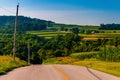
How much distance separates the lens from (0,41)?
14812 cm

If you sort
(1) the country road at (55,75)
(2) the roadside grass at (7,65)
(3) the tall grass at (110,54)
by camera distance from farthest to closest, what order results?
(3) the tall grass at (110,54), (2) the roadside grass at (7,65), (1) the country road at (55,75)

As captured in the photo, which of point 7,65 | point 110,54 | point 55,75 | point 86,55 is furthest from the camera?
point 86,55

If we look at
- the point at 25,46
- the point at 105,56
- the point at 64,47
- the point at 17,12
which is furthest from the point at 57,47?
the point at 17,12

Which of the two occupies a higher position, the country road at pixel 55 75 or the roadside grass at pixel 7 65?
the country road at pixel 55 75

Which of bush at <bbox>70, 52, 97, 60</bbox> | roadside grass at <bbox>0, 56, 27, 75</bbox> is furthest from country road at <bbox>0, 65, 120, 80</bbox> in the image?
bush at <bbox>70, 52, 97, 60</bbox>

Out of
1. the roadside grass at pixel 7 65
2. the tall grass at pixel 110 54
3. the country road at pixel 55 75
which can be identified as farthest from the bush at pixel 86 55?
the country road at pixel 55 75

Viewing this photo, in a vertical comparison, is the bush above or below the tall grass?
below

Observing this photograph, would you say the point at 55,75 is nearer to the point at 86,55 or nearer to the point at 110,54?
the point at 110,54

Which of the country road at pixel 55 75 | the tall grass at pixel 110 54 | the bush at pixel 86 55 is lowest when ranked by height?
the bush at pixel 86 55

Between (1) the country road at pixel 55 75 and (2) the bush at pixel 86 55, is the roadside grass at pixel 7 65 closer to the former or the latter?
(1) the country road at pixel 55 75

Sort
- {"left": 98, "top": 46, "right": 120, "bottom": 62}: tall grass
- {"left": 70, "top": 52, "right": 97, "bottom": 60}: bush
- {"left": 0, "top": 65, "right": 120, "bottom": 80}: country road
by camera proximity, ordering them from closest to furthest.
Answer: {"left": 0, "top": 65, "right": 120, "bottom": 80}: country road → {"left": 98, "top": 46, "right": 120, "bottom": 62}: tall grass → {"left": 70, "top": 52, "right": 97, "bottom": 60}: bush

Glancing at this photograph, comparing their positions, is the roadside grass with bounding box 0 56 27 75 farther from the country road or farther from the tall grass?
the tall grass

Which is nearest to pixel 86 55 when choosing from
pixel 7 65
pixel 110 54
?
pixel 110 54

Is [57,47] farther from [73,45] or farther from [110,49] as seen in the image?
[110,49]
